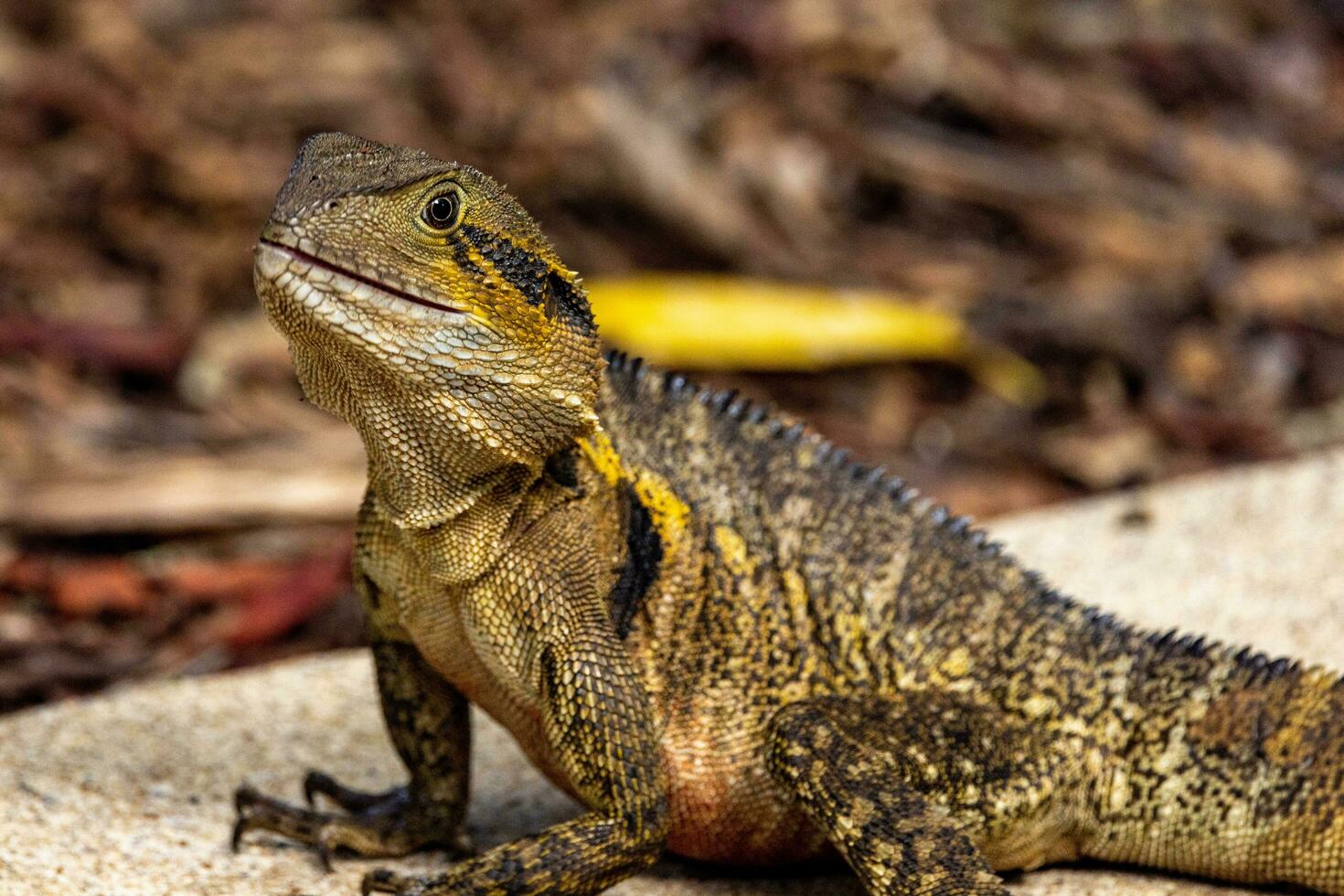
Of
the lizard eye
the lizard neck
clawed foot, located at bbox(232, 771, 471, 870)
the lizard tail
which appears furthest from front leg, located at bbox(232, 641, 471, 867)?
the lizard tail

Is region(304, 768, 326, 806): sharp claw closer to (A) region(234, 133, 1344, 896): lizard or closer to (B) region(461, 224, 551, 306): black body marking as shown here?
(A) region(234, 133, 1344, 896): lizard

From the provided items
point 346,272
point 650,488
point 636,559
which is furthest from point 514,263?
point 636,559

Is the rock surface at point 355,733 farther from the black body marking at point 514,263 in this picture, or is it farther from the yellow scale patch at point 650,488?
the black body marking at point 514,263

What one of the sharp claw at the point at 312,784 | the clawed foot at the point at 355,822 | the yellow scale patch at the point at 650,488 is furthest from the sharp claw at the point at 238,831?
the yellow scale patch at the point at 650,488

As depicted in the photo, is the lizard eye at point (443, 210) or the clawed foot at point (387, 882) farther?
the clawed foot at point (387, 882)

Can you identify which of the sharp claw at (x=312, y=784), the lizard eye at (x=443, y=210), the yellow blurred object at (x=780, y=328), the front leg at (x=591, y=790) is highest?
the yellow blurred object at (x=780, y=328)

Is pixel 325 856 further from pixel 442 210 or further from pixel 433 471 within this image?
pixel 442 210

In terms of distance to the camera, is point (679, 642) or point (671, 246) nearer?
point (679, 642)
